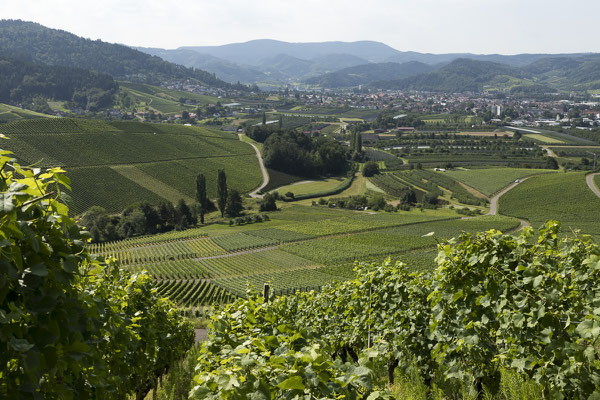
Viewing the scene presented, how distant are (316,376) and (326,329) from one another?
38.5 ft

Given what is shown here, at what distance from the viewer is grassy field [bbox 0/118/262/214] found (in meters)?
94.5

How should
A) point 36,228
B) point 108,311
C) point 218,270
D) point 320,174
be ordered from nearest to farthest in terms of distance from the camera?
point 36,228, point 108,311, point 218,270, point 320,174

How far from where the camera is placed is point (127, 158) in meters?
112

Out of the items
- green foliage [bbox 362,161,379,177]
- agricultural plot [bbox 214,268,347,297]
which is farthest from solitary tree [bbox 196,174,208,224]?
green foliage [bbox 362,161,379,177]

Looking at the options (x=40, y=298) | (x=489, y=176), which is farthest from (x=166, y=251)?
(x=489, y=176)

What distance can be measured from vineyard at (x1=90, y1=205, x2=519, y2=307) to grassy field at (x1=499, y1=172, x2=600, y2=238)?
8.75 m

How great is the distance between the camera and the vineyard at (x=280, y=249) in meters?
53.5

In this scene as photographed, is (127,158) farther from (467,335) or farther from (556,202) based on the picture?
(467,335)

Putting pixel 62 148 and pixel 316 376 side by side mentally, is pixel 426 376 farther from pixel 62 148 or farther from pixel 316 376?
pixel 62 148

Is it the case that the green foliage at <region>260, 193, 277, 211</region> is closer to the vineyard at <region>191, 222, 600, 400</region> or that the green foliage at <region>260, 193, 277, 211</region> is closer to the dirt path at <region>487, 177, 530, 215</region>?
the dirt path at <region>487, 177, 530, 215</region>

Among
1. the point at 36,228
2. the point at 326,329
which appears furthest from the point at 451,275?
the point at 326,329

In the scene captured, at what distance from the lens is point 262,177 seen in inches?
4700

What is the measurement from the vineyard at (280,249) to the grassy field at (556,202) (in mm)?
8755

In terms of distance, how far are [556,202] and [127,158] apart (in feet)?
340
